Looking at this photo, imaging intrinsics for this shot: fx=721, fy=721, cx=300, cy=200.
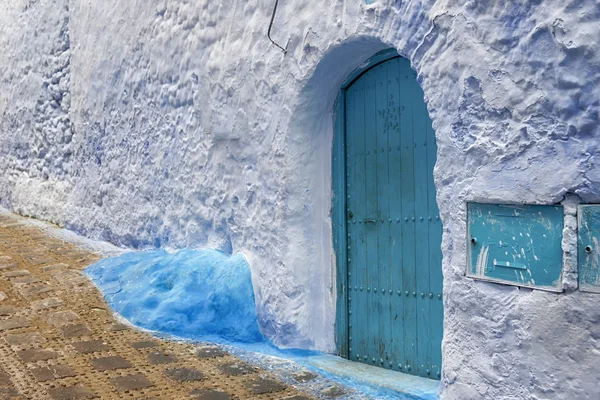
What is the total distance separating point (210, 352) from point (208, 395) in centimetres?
80

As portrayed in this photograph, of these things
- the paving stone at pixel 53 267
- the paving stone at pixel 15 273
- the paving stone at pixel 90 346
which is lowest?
the paving stone at pixel 90 346

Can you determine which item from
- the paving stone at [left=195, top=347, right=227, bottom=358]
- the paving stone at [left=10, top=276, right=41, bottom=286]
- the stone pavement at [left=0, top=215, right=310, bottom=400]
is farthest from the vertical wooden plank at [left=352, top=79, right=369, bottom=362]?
the paving stone at [left=10, top=276, right=41, bottom=286]

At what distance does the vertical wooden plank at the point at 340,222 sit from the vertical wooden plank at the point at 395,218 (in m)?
0.42

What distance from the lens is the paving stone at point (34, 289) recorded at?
5.34 meters

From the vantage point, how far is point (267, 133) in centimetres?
469

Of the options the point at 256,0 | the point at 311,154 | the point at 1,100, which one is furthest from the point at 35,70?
the point at 311,154

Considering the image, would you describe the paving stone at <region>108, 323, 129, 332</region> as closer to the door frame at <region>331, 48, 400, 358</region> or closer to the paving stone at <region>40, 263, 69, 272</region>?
the door frame at <region>331, 48, 400, 358</region>

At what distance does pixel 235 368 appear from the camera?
406cm

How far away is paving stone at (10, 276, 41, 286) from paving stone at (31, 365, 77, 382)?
1.85m

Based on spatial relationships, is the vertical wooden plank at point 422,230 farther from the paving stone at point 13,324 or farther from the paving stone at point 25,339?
the paving stone at point 13,324

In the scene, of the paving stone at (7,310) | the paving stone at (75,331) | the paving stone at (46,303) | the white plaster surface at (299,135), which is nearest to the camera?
the white plaster surface at (299,135)

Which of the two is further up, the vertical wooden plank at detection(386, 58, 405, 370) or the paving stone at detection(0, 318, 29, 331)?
the vertical wooden plank at detection(386, 58, 405, 370)

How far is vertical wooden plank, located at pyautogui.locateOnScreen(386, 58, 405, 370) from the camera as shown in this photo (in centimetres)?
398

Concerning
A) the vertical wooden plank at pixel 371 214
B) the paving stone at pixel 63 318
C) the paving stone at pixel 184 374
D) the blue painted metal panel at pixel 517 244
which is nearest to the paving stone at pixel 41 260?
the paving stone at pixel 63 318
